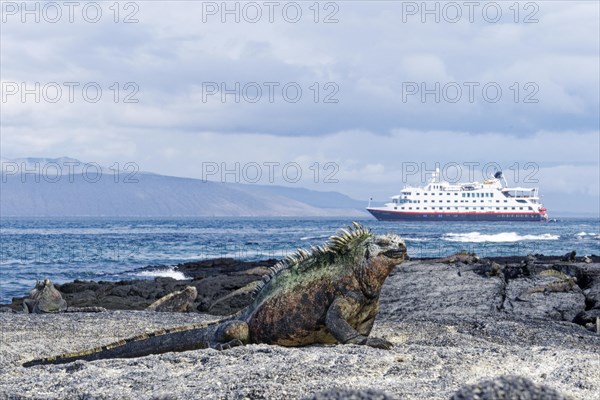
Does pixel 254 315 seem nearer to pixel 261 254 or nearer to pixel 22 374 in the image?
pixel 22 374

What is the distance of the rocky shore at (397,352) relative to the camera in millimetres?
5410

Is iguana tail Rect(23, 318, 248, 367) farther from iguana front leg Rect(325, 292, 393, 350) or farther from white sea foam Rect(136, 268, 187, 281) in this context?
white sea foam Rect(136, 268, 187, 281)

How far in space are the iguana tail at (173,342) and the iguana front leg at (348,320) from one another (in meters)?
0.77

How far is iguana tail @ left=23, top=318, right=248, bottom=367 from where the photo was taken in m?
7.24

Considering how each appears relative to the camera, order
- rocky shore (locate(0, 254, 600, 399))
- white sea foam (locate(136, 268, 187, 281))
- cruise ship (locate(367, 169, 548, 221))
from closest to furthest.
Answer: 1. rocky shore (locate(0, 254, 600, 399))
2. white sea foam (locate(136, 268, 187, 281))
3. cruise ship (locate(367, 169, 548, 221))

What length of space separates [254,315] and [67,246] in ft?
167

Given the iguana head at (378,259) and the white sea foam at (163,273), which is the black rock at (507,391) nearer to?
the iguana head at (378,259)

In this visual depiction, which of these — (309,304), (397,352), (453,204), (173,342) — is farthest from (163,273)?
(453,204)

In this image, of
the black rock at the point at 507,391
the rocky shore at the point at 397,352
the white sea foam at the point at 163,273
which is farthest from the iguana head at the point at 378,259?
the white sea foam at the point at 163,273

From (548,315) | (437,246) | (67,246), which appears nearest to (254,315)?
(548,315)

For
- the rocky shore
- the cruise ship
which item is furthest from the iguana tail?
the cruise ship

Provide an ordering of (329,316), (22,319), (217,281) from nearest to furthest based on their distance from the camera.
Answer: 1. (329,316)
2. (22,319)
3. (217,281)

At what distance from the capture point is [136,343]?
24.0ft

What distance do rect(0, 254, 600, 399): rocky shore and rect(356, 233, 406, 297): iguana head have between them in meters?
0.61
